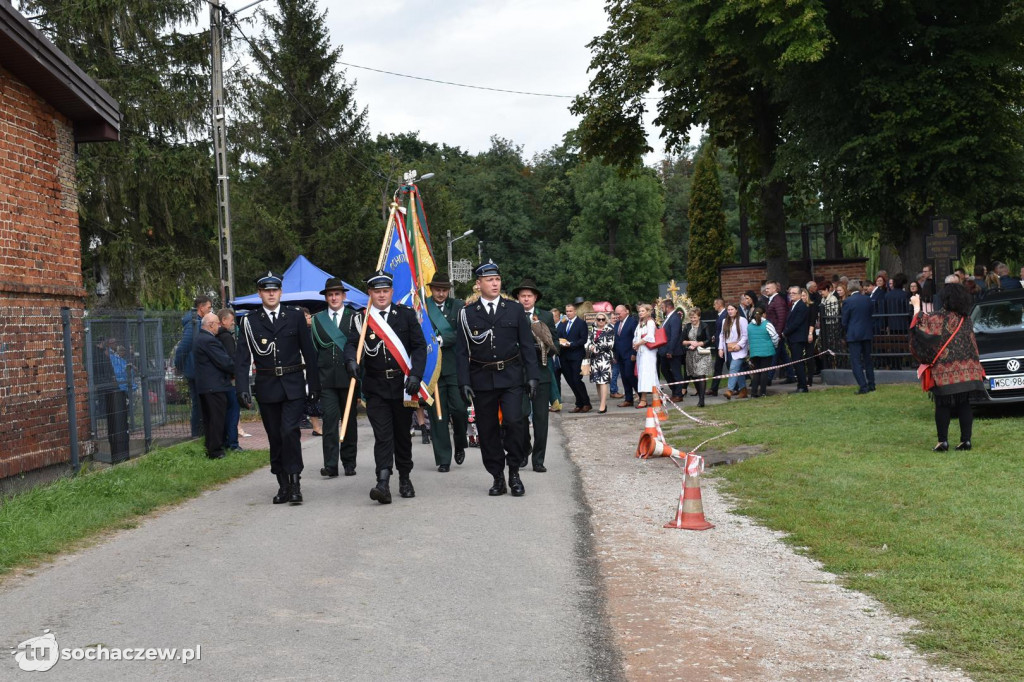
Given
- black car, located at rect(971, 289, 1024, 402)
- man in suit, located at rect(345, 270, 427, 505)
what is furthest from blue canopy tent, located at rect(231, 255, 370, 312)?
man in suit, located at rect(345, 270, 427, 505)

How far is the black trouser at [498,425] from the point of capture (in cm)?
1055

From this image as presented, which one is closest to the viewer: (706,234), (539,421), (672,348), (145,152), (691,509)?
(691,509)

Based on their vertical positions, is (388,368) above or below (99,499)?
above

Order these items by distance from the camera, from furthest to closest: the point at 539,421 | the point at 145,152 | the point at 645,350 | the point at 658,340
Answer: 1. the point at 145,152
2. the point at 645,350
3. the point at 658,340
4. the point at 539,421

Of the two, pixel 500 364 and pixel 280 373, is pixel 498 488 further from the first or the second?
pixel 280 373

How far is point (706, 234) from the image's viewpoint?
61.4 meters

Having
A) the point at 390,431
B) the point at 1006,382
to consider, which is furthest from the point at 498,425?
the point at 1006,382

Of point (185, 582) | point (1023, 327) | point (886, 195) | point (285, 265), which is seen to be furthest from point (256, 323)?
point (285, 265)

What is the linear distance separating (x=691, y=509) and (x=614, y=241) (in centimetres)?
7392

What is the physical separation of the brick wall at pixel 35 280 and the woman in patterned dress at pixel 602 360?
10.5 m

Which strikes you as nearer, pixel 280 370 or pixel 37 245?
pixel 280 370

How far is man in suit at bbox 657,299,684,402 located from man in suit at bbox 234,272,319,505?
11356 mm

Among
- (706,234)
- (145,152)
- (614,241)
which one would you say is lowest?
(706,234)

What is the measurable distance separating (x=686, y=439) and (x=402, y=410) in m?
5.75
